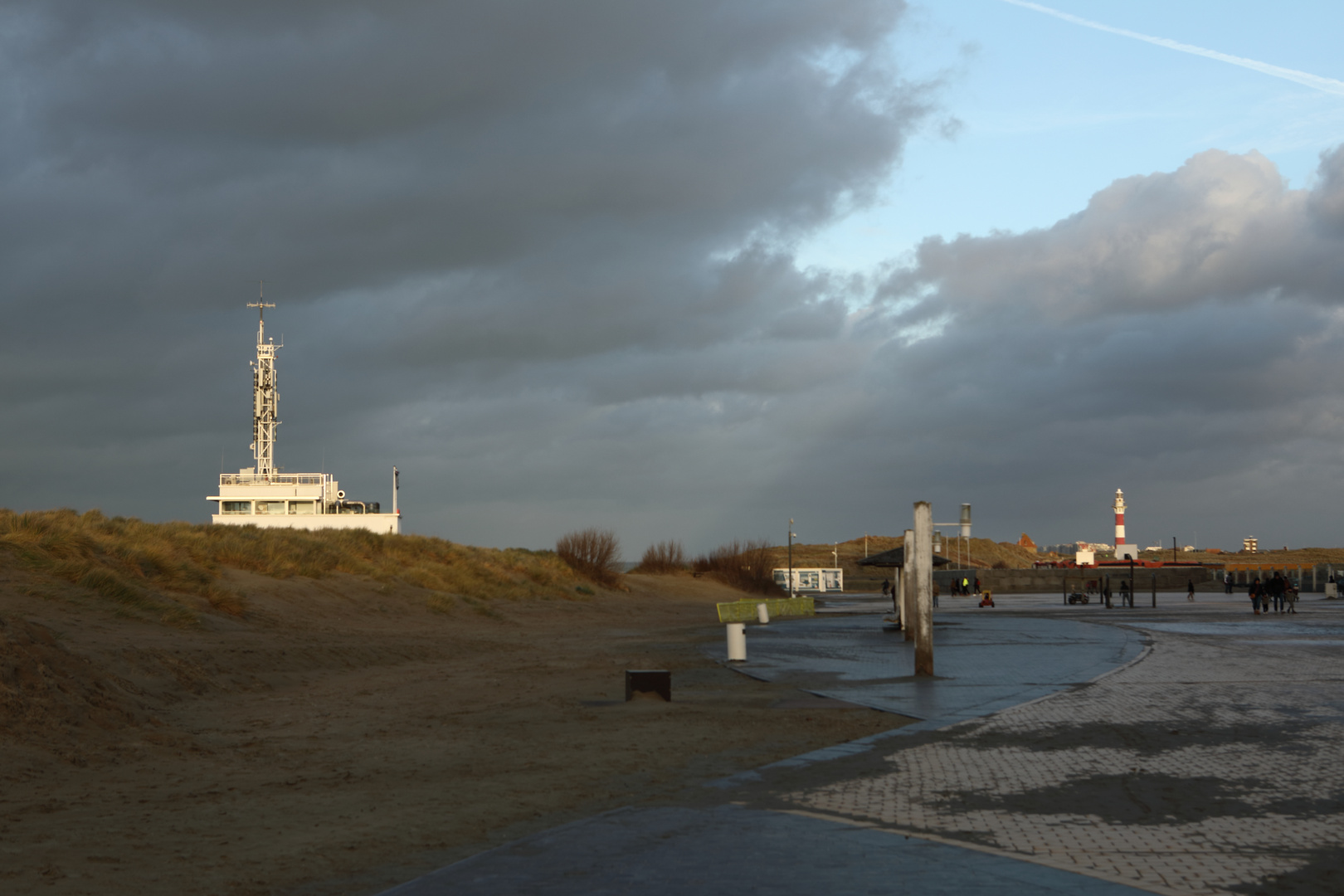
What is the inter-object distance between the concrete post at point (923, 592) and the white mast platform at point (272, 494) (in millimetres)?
43918

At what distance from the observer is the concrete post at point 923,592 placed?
56.3ft

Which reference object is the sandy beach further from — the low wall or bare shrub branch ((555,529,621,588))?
the low wall

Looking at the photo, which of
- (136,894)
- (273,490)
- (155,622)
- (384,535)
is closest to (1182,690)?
(136,894)

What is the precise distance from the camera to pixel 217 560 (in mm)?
27891

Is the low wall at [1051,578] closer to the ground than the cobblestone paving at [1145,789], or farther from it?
closer to the ground

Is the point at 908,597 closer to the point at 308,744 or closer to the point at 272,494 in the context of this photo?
the point at 308,744

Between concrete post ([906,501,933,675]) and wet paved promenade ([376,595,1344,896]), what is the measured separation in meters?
1.29

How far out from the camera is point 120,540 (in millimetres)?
24422

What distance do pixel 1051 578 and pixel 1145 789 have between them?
90.5 meters

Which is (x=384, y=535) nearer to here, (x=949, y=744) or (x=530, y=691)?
(x=530, y=691)

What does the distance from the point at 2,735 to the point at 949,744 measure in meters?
8.68

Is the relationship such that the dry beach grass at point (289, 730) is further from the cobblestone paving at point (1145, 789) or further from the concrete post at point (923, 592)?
the concrete post at point (923, 592)

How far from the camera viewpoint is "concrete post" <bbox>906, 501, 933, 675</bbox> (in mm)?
17172

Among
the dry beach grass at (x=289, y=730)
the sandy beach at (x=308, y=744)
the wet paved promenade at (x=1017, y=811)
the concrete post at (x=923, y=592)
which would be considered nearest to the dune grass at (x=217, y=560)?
the dry beach grass at (x=289, y=730)
